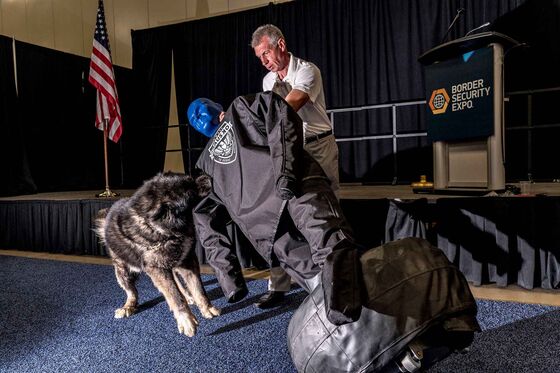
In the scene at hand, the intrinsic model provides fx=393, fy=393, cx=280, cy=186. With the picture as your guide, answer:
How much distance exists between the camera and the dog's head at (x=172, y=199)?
1.62 m

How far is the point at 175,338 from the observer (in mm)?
1667

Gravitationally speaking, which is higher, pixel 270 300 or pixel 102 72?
pixel 102 72

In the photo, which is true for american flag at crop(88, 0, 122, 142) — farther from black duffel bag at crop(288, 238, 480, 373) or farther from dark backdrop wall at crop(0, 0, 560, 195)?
black duffel bag at crop(288, 238, 480, 373)

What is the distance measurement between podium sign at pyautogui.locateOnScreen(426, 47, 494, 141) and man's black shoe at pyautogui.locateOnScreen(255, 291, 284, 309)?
147 cm

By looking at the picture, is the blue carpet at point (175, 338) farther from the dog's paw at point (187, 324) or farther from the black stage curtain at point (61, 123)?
the black stage curtain at point (61, 123)

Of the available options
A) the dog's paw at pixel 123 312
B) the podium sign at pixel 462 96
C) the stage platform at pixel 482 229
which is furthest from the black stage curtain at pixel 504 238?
the dog's paw at pixel 123 312

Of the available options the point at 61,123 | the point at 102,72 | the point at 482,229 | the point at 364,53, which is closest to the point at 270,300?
the point at 482,229

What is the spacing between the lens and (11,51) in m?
4.87

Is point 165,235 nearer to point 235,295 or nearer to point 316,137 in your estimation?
point 235,295

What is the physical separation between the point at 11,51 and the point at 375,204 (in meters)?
4.94

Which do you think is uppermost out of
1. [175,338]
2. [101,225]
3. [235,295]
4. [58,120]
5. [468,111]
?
[58,120]

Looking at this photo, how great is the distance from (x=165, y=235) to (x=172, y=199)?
18 centimetres

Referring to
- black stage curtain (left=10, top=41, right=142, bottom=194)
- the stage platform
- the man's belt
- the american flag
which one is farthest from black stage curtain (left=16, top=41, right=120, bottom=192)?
the man's belt

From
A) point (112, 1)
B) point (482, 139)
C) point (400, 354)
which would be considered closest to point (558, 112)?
point (482, 139)
